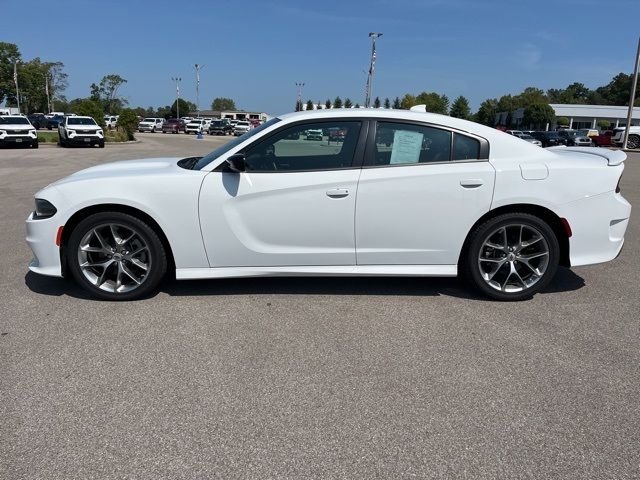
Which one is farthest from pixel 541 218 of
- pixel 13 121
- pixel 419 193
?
pixel 13 121

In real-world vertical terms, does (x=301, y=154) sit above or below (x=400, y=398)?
above

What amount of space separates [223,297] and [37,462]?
2263 millimetres

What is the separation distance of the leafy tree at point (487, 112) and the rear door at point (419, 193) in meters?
121

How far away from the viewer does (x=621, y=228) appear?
180 inches

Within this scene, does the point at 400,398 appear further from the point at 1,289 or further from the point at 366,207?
the point at 1,289

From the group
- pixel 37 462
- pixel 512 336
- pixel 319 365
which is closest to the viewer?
pixel 37 462

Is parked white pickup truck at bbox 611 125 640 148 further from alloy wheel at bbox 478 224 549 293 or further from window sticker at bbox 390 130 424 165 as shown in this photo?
window sticker at bbox 390 130 424 165

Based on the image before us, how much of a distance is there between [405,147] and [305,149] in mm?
865

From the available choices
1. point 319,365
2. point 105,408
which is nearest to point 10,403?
point 105,408

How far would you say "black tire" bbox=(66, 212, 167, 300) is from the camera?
4.25 m

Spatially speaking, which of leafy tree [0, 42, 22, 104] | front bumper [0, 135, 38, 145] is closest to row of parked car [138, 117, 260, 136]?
front bumper [0, 135, 38, 145]

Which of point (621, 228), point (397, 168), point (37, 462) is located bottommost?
point (37, 462)

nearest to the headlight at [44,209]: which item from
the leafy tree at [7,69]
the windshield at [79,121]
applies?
the windshield at [79,121]

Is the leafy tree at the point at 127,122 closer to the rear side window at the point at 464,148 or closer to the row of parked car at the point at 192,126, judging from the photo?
the row of parked car at the point at 192,126
